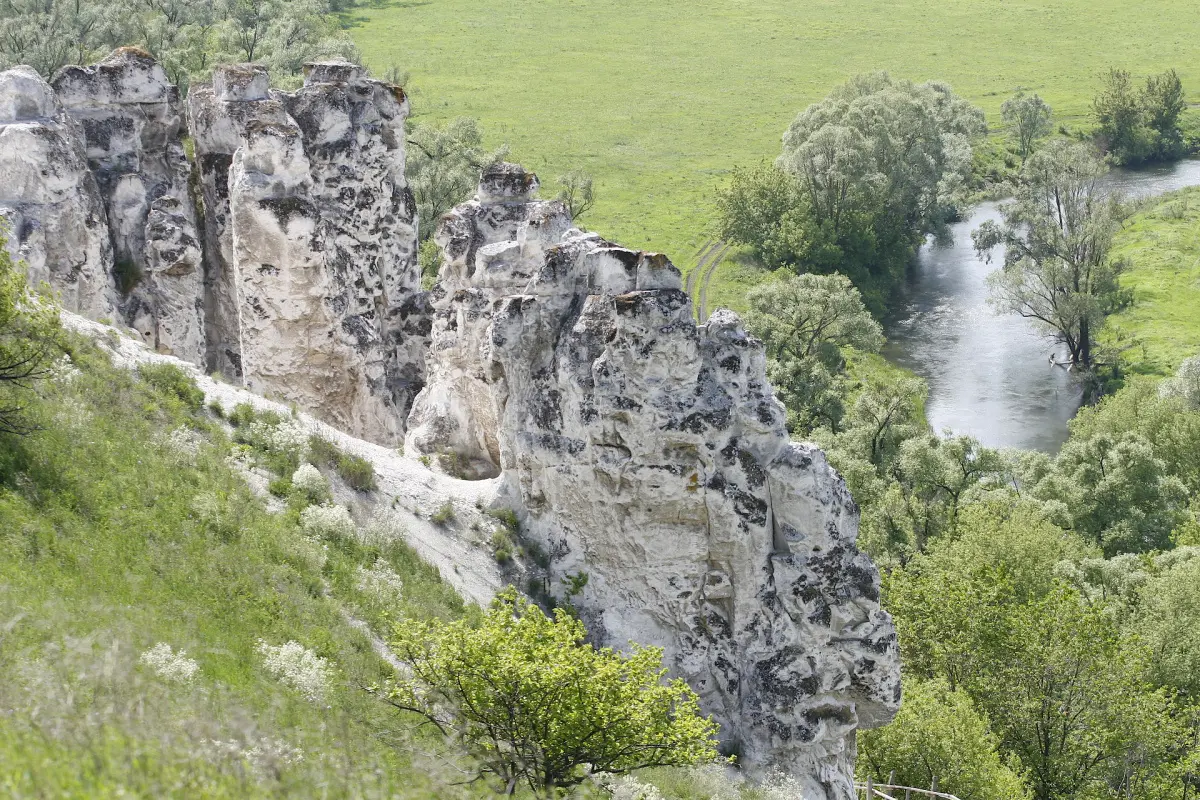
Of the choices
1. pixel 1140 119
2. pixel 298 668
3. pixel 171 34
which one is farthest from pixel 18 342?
pixel 1140 119

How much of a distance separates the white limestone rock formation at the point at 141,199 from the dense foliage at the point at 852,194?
51.9m

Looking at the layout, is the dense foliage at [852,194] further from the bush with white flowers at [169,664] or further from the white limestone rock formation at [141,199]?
the bush with white flowers at [169,664]

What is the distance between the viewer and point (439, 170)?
6819 centimetres

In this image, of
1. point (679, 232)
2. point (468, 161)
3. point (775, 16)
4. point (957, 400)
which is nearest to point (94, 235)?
point (468, 161)

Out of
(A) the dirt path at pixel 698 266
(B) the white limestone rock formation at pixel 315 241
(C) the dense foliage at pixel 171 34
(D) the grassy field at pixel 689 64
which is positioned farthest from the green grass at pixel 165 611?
(D) the grassy field at pixel 689 64

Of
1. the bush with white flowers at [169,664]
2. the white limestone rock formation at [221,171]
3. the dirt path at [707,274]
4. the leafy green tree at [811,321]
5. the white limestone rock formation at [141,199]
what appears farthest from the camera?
the dirt path at [707,274]

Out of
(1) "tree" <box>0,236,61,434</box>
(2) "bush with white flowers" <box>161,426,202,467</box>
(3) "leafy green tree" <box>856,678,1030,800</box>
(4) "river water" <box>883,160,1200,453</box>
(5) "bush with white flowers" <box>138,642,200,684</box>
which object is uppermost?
(1) "tree" <box>0,236,61,434</box>

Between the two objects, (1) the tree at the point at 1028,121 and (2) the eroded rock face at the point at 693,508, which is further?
(1) the tree at the point at 1028,121

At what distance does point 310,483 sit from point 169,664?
778 cm

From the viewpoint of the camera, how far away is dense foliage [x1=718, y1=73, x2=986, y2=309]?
264 feet

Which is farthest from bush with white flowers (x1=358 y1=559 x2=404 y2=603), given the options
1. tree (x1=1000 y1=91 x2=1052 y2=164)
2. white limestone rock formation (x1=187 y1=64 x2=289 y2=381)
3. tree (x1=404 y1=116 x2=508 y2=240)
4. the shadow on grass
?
the shadow on grass

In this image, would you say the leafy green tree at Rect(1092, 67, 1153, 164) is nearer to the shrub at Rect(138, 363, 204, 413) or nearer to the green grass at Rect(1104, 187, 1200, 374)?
the green grass at Rect(1104, 187, 1200, 374)

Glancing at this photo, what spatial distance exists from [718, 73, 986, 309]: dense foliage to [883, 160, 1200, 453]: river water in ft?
9.95

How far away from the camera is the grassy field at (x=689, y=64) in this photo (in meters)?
102
